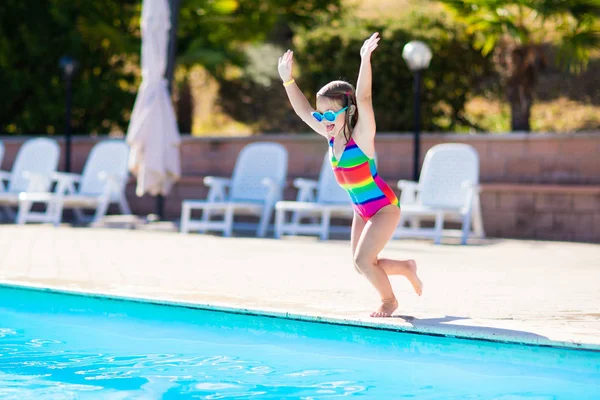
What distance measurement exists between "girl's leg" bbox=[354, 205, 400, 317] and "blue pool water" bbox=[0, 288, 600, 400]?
0.75 ft

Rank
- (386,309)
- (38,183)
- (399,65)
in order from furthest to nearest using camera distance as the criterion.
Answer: (399,65) → (38,183) → (386,309)

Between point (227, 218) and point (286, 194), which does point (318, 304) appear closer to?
point (227, 218)

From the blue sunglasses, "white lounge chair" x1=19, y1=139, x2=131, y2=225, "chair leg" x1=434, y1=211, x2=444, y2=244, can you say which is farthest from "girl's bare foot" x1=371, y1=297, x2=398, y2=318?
"white lounge chair" x1=19, y1=139, x2=131, y2=225

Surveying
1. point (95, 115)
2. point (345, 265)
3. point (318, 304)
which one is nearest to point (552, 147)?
point (345, 265)

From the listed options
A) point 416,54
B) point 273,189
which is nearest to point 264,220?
point 273,189

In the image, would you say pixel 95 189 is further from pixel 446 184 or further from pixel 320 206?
pixel 446 184

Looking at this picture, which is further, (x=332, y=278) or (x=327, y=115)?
(x=332, y=278)

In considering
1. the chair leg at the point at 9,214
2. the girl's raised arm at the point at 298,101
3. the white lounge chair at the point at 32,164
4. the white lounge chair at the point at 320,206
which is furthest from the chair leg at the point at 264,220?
the girl's raised arm at the point at 298,101

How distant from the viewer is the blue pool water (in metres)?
3.66

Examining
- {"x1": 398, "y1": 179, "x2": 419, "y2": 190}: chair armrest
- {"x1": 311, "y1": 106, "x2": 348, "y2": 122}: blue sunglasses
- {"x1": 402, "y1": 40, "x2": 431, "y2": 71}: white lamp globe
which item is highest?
{"x1": 402, "y1": 40, "x2": 431, "y2": 71}: white lamp globe

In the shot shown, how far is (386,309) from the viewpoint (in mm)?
4387

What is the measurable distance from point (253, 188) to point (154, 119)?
139 centimetres

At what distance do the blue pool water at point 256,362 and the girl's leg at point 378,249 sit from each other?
229 millimetres

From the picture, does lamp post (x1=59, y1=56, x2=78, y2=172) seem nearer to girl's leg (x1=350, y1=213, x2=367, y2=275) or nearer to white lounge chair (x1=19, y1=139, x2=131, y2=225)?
white lounge chair (x1=19, y1=139, x2=131, y2=225)
